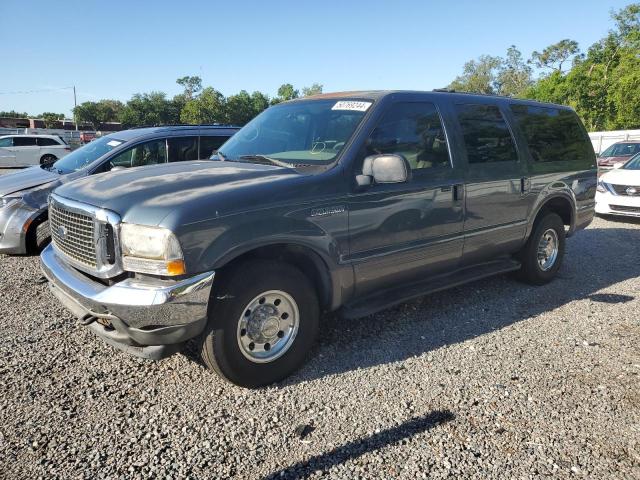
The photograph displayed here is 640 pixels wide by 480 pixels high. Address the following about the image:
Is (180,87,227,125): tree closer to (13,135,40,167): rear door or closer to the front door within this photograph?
A: (13,135,40,167): rear door

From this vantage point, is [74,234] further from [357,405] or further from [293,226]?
[357,405]

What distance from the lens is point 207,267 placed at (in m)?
2.81

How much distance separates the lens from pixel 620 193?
9.64 meters

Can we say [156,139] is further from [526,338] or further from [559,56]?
[559,56]

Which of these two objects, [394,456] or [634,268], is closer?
[394,456]

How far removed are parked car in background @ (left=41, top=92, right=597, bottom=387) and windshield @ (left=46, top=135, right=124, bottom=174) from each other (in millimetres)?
2915

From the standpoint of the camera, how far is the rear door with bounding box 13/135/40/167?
2075 cm

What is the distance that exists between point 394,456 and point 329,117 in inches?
102

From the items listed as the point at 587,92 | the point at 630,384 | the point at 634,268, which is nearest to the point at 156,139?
the point at 630,384

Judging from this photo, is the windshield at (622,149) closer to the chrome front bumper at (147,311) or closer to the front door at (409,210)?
the front door at (409,210)

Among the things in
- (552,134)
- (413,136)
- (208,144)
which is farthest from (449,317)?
(208,144)

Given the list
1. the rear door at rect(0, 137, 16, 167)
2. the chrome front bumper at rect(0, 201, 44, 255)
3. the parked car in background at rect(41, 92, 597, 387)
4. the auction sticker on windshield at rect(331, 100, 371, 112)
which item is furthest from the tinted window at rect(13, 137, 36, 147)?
the auction sticker on windshield at rect(331, 100, 371, 112)

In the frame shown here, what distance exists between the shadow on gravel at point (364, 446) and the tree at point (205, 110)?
205 feet

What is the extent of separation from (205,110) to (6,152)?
44.9 metres
